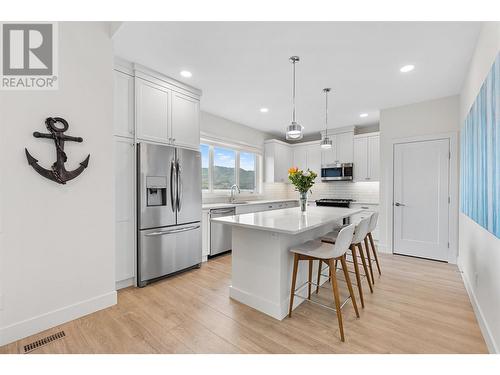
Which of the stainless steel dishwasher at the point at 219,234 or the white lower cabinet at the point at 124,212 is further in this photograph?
the stainless steel dishwasher at the point at 219,234

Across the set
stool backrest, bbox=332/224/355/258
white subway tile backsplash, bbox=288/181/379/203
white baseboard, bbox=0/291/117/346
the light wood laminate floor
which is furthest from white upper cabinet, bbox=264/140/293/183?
white baseboard, bbox=0/291/117/346

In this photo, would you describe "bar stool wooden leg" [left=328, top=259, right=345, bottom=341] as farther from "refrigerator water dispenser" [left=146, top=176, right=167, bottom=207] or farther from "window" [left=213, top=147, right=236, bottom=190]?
"window" [left=213, top=147, right=236, bottom=190]

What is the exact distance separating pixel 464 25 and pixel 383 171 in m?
2.56

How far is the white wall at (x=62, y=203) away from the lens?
1.83 metres

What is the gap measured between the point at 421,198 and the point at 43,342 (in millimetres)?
5052

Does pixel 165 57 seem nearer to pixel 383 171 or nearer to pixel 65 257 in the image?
pixel 65 257

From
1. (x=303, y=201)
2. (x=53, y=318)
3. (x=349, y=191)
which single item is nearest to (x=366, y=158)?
(x=349, y=191)

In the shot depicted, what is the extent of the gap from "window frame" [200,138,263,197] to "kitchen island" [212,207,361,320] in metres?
2.40

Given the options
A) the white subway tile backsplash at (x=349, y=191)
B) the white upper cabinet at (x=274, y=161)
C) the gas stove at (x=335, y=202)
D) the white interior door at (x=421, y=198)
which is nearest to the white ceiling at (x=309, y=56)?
the white interior door at (x=421, y=198)

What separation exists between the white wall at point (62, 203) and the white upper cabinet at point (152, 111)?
1.70 feet

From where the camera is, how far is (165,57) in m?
2.68

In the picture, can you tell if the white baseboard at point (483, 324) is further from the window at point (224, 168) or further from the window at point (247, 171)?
the window at point (247, 171)

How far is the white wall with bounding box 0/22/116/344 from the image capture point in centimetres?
183
